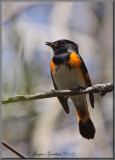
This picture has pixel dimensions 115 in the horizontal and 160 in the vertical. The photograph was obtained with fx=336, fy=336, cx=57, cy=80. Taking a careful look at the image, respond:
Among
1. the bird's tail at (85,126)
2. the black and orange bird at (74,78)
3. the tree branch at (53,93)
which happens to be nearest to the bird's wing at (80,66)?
the black and orange bird at (74,78)

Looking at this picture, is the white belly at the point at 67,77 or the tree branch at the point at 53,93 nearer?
the tree branch at the point at 53,93

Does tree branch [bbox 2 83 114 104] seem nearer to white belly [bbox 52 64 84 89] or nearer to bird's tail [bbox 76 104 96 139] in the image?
white belly [bbox 52 64 84 89]

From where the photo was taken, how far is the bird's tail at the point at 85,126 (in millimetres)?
3088

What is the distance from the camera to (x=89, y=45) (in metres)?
4.29

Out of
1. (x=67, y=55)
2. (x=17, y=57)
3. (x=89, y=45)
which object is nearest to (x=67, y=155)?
(x=67, y=55)

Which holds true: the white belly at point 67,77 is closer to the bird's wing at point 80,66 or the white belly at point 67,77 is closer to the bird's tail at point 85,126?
the bird's wing at point 80,66

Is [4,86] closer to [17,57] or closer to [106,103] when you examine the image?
[17,57]

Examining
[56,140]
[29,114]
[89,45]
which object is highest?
[89,45]

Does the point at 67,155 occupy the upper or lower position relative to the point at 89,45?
lower

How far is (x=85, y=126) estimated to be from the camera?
10.4 feet

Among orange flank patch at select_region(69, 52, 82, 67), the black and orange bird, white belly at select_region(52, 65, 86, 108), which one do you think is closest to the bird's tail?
the black and orange bird

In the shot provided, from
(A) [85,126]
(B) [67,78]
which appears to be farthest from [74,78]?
(A) [85,126]

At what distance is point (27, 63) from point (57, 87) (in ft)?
1.86

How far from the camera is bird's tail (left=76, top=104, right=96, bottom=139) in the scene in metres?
3.09
